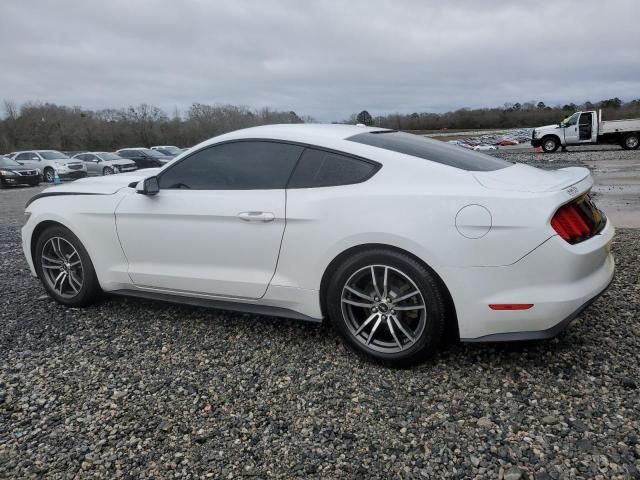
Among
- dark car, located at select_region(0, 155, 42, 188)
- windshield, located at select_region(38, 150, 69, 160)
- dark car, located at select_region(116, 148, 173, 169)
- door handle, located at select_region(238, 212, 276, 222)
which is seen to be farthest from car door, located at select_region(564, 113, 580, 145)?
door handle, located at select_region(238, 212, 276, 222)

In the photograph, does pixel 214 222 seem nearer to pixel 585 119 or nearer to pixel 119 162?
pixel 119 162

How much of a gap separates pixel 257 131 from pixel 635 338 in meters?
2.89

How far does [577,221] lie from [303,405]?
6.04ft

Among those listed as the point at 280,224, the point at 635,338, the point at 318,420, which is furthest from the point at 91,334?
the point at 635,338

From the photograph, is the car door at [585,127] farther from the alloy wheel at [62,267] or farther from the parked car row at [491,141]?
the alloy wheel at [62,267]

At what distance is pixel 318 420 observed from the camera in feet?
8.20

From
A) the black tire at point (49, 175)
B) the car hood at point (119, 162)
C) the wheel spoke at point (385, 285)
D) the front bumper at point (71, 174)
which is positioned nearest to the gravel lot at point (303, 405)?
the wheel spoke at point (385, 285)

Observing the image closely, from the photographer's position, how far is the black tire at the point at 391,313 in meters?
2.75

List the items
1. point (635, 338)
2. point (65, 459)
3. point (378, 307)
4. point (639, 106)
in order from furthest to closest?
point (639, 106), point (635, 338), point (378, 307), point (65, 459)

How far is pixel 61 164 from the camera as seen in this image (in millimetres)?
23219

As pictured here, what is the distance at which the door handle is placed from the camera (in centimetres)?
312

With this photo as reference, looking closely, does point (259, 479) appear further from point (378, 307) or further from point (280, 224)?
point (280, 224)

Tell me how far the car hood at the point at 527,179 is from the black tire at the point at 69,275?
3102 mm

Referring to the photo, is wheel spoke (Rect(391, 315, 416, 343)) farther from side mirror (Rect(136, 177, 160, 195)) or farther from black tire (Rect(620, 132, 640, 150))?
black tire (Rect(620, 132, 640, 150))
